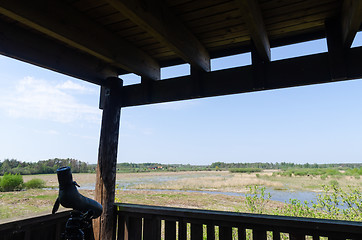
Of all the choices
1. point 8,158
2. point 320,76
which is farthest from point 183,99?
point 8,158

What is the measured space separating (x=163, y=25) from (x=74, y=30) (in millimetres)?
622

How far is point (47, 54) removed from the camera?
1.61 meters

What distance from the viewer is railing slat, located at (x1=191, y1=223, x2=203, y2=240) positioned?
1517 millimetres

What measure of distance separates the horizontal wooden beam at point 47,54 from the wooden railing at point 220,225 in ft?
4.38

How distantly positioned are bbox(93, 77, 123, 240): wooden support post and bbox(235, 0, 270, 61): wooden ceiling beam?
4.74ft

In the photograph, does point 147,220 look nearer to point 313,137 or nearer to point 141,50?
point 141,50

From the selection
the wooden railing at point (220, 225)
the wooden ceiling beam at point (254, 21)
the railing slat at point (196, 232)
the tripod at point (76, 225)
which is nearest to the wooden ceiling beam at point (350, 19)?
the wooden ceiling beam at point (254, 21)

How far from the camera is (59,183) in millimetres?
1062

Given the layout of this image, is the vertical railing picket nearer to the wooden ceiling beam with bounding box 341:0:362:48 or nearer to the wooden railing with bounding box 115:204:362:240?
the wooden railing with bounding box 115:204:362:240

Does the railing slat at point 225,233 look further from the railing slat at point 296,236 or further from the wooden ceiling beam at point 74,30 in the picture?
the wooden ceiling beam at point 74,30

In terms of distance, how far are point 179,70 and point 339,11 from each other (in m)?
1.43

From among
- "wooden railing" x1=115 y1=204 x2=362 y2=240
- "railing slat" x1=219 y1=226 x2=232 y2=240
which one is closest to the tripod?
"wooden railing" x1=115 y1=204 x2=362 y2=240

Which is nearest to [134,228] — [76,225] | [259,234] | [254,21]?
[76,225]

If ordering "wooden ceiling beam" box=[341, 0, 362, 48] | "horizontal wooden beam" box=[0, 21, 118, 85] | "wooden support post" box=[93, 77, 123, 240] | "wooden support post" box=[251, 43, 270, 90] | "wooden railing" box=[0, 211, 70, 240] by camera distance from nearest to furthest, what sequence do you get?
"wooden ceiling beam" box=[341, 0, 362, 48], "wooden railing" box=[0, 211, 70, 240], "horizontal wooden beam" box=[0, 21, 118, 85], "wooden support post" box=[251, 43, 270, 90], "wooden support post" box=[93, 77, 123, 240]
